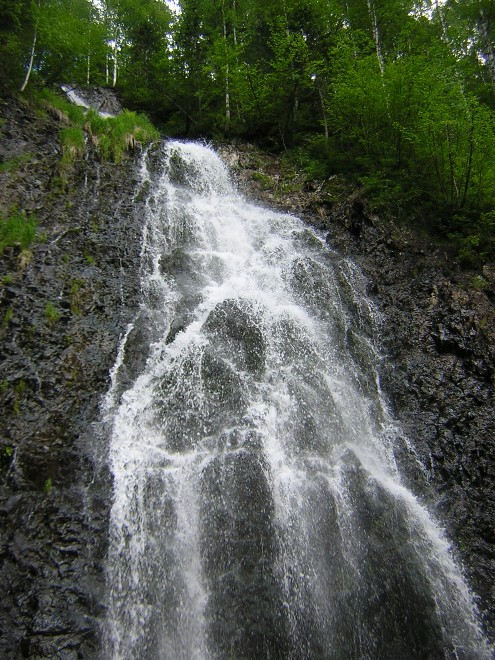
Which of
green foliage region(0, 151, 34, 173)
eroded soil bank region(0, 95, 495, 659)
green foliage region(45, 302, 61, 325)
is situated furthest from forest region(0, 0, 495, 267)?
green foliage region(45, 302, 61, 325)

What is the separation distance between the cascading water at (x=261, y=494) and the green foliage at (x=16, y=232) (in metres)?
2.35

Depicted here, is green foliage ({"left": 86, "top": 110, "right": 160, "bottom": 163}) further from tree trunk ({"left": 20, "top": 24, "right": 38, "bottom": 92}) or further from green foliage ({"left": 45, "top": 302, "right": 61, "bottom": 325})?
green foliage ({"left": 45, "top": 302, "right": 61, "bottom": 325})

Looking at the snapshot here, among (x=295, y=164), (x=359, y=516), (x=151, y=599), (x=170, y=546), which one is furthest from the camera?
(x=295, y=164)

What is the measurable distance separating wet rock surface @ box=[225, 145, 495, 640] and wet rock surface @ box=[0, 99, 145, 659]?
5.12 m

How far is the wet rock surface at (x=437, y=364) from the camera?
6.69 metres

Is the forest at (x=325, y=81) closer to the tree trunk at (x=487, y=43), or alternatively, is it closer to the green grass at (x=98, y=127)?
the tree trunk at (x=487, y=43)

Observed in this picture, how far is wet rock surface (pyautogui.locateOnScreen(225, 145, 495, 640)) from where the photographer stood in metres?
6.69

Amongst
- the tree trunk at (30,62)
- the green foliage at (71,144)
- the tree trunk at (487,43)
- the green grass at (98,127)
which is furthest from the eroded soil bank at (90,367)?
the tree trunk at (487,43)

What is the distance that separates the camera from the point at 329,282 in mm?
9797

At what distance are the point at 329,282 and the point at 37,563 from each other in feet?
25.1

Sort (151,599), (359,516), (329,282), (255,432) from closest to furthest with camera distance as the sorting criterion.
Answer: (151,599)
(359,516)
(255,432)
(329,282)

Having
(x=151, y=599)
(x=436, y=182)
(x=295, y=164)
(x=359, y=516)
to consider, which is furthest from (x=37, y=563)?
(x=295, y=164)

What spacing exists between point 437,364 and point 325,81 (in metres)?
12.7

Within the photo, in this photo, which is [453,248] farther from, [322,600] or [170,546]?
[170,546]
